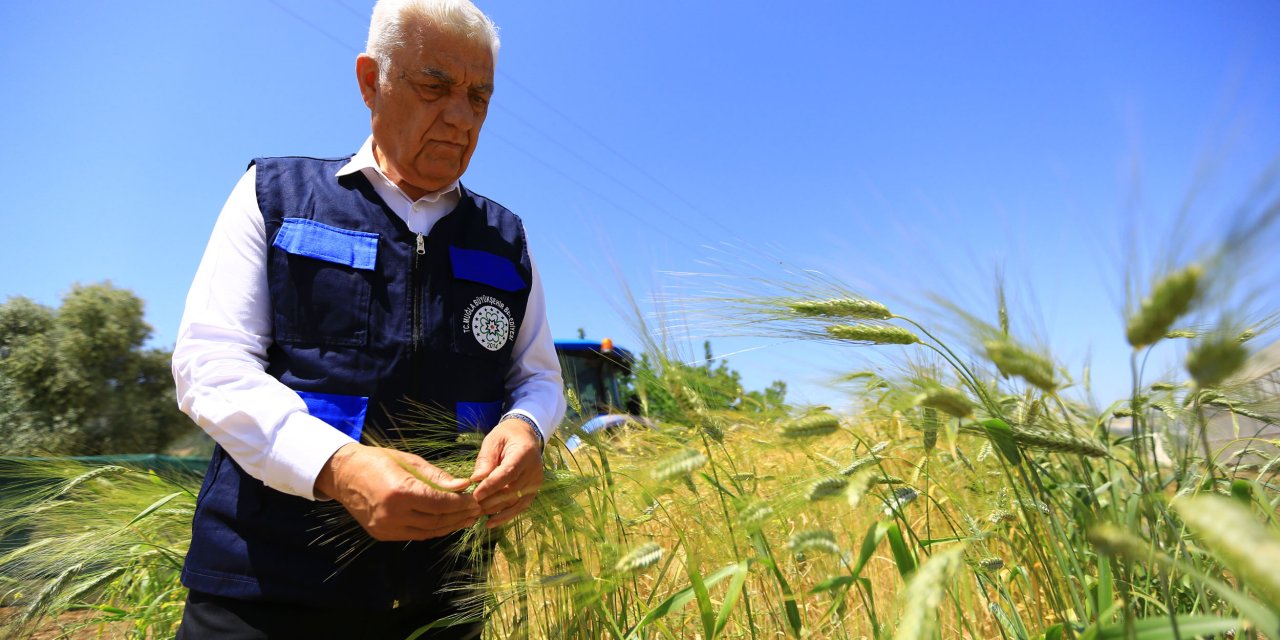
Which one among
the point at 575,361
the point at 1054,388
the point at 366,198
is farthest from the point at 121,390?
the point at 1054,388

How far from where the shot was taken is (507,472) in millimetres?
1094

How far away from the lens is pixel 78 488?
2.16m

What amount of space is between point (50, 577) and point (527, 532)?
173 centimetres

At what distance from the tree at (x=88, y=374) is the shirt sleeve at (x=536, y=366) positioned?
664 inches

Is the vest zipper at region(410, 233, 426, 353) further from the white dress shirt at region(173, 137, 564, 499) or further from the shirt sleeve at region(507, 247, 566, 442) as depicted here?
the shirt sleeve at region(507, 247, 566, 442)

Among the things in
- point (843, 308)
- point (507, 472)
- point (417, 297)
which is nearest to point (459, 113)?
point (417, 297)

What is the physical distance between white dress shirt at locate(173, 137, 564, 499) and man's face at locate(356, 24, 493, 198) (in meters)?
0.05

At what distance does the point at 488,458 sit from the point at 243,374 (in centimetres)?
43

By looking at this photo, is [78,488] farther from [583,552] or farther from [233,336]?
[583,552]

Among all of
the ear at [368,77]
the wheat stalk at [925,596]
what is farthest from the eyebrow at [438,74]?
the wheat stalk at [925,596]

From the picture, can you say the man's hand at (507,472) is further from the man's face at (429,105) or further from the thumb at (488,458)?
the man's face at (429,105)

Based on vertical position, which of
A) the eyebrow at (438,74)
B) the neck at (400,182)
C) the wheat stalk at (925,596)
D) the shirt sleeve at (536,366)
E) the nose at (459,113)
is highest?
the eyebrow at (438,74)

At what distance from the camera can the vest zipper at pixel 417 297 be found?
130 cm

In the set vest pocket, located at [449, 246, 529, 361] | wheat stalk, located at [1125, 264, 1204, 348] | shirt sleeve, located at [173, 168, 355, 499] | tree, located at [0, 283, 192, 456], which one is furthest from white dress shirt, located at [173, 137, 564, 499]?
tree, located at [0, 283, 192, 456]
